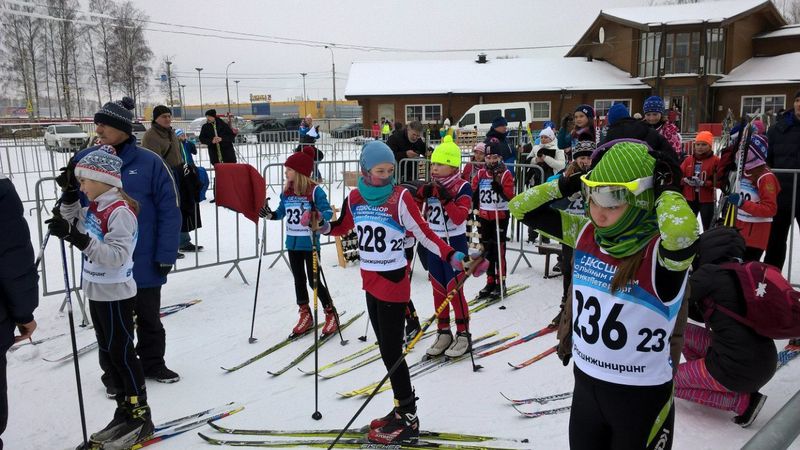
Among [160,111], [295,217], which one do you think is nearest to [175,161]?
[160,111]

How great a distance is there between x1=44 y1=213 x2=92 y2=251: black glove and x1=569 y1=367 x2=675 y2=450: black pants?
2.94m

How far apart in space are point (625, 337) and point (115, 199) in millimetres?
3333

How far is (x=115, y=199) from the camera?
Result: 3.69m

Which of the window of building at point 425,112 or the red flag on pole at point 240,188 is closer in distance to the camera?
the red flag on pole at point 240,188

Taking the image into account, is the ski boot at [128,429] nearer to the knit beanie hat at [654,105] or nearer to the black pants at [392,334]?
the black pants at [392,334]

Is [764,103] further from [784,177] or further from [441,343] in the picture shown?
[441,343]

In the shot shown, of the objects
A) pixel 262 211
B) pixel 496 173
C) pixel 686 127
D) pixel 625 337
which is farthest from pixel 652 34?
pixel 625 337

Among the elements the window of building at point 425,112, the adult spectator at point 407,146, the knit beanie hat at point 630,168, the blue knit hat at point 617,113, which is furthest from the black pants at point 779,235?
the window of building at point 425,112

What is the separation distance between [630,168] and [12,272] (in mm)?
3197

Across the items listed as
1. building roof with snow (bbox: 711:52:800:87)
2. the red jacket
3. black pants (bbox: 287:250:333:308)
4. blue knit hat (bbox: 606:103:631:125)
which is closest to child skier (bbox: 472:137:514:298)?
blue knit hat (bbox: 606:103:631:125)

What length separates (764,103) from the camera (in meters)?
30.3

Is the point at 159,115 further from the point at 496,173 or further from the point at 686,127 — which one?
the point at 686,127

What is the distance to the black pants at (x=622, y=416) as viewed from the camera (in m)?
2.22

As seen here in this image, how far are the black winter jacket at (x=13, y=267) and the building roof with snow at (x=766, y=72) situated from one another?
115 feet
